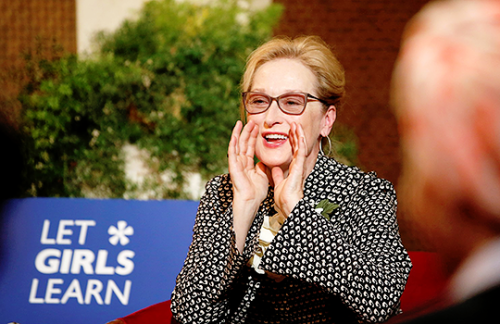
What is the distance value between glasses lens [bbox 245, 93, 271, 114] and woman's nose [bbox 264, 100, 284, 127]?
3cm

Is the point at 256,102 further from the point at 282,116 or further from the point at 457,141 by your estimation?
the point at 457,141

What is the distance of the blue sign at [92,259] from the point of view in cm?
271

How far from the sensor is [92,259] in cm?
279

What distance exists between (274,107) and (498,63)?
1419 millimetres

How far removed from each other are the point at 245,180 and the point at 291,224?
38 centimetres

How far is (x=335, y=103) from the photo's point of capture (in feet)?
7.10

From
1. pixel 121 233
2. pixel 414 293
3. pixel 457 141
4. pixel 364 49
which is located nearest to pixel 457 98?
pixel 457 141

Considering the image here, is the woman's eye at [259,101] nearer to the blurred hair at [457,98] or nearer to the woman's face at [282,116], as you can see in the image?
the woman's face at [282,116]

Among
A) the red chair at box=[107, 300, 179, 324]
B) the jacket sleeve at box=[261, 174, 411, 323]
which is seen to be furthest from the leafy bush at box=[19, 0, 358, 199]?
the jacket sleeve at box=[261, 174, 411, 323]

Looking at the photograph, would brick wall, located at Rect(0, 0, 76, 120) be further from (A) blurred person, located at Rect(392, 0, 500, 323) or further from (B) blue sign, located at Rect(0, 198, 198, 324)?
(A) blurred person, located at Rect(392, 0, 500, 323)

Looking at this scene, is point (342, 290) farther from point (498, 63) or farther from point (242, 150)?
point (498, 63)

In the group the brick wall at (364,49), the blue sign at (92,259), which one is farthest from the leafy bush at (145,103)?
the blue sign at (92,259)

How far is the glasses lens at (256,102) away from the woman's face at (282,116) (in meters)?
0.02

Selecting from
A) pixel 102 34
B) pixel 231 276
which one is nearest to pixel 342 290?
pixel 231 276
